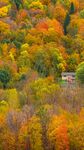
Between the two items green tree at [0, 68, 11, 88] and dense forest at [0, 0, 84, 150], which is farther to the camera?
green tree at [0, 68, 11, 88]

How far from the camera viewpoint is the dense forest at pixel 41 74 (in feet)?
89.7

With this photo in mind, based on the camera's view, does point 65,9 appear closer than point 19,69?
No

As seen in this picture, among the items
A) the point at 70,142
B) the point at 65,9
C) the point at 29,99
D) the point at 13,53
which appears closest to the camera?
the point at 70,142

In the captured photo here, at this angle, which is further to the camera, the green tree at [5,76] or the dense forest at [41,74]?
the green tree at [5,76]

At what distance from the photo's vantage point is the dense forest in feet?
89.7

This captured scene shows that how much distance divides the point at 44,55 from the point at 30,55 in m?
0.97

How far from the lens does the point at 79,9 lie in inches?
1859

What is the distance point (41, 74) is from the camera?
119 ft

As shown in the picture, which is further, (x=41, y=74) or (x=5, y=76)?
(x=41, y=74)

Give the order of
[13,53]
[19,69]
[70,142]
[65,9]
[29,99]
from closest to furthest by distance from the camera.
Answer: [70,142] → [29,99] → [19,69] → [13,53] → [65,9]

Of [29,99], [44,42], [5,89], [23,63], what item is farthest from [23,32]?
[29,99]

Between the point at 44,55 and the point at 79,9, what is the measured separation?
1060cm

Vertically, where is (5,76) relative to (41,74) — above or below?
above

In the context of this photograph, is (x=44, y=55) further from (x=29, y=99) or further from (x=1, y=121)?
(x=1, y=121)
